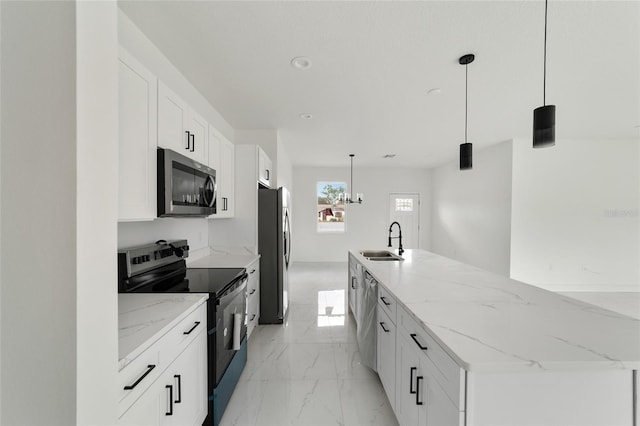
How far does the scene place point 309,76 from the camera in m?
2.40

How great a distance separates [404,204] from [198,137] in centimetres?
657

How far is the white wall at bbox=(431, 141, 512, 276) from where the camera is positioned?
488 centimetres

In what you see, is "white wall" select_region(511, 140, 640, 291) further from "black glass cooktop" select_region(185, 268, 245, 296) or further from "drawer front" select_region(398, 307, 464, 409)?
"black glass cooktop" select_region(185, 268, 245, 296)

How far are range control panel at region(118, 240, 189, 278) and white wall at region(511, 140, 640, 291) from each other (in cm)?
537

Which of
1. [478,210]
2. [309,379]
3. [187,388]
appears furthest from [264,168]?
[478,210]

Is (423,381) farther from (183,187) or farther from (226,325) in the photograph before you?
(183,187)

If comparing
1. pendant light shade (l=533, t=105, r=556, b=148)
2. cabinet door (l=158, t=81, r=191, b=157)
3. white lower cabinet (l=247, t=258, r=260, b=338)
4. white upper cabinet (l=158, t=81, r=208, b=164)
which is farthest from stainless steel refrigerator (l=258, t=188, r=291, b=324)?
pendant light shade (l=533, t=105, r=556, b=148)

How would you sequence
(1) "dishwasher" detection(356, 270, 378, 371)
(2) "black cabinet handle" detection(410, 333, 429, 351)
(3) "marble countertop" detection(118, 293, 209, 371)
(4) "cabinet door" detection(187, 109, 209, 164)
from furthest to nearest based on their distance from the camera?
(1) "dishwasher" detection(356, 270, 378, 371)
(4) "cabinet door" detection(187, 109, 209, 164)
(2) "black cabinet handle" detection(410, 333, 429, 351)
(3) "marble countertop" detection(118, 293, 209, 371)

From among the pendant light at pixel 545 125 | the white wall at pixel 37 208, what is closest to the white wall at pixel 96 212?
the white wall at pixel 37 208

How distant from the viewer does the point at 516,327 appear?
1.10 m

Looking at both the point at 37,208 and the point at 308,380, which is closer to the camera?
the point at 37,208

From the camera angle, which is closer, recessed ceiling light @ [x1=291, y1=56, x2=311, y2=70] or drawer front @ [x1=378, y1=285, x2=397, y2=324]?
drawer front @ [x1=378, y1=285, x2=397, y2=324]

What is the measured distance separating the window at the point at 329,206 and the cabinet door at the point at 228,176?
443 cm

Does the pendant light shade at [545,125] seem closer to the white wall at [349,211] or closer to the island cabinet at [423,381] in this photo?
the island cabinet at [423,381]
